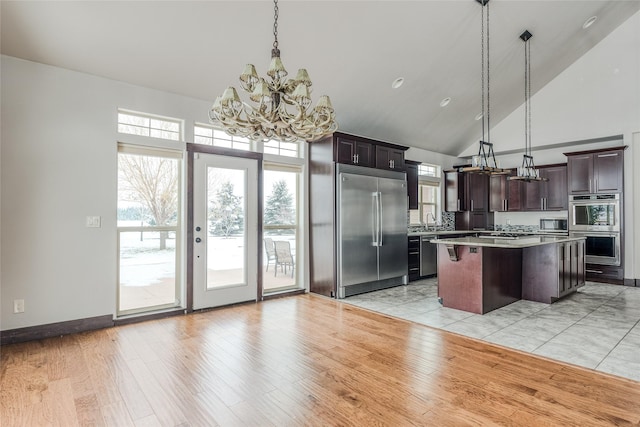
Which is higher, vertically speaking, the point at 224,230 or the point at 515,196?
the point at 515,196

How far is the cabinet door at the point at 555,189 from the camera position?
685 cm

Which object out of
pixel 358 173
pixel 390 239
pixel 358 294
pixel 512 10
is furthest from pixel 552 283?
pixel 512 10

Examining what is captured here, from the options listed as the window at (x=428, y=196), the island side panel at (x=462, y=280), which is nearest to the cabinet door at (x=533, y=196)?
the window at (x=428, y=196)

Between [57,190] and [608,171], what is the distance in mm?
8293

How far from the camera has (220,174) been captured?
4676 millimetres

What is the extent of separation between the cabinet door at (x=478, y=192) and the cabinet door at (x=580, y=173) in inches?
65.4

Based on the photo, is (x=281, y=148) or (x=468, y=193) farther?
(x=468, y=193)

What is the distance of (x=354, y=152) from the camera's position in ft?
17.8

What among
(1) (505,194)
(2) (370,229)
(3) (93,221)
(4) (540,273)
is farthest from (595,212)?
(3) (93,221)

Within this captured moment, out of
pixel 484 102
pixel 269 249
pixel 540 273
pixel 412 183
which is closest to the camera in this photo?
pixel 540 273

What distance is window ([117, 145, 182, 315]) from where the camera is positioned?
4023 mm

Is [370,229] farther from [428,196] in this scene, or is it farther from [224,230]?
[428,196]

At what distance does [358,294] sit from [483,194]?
14.3 feet

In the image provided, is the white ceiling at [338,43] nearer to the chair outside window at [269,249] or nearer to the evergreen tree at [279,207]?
the evergreen tree at [279,207]
